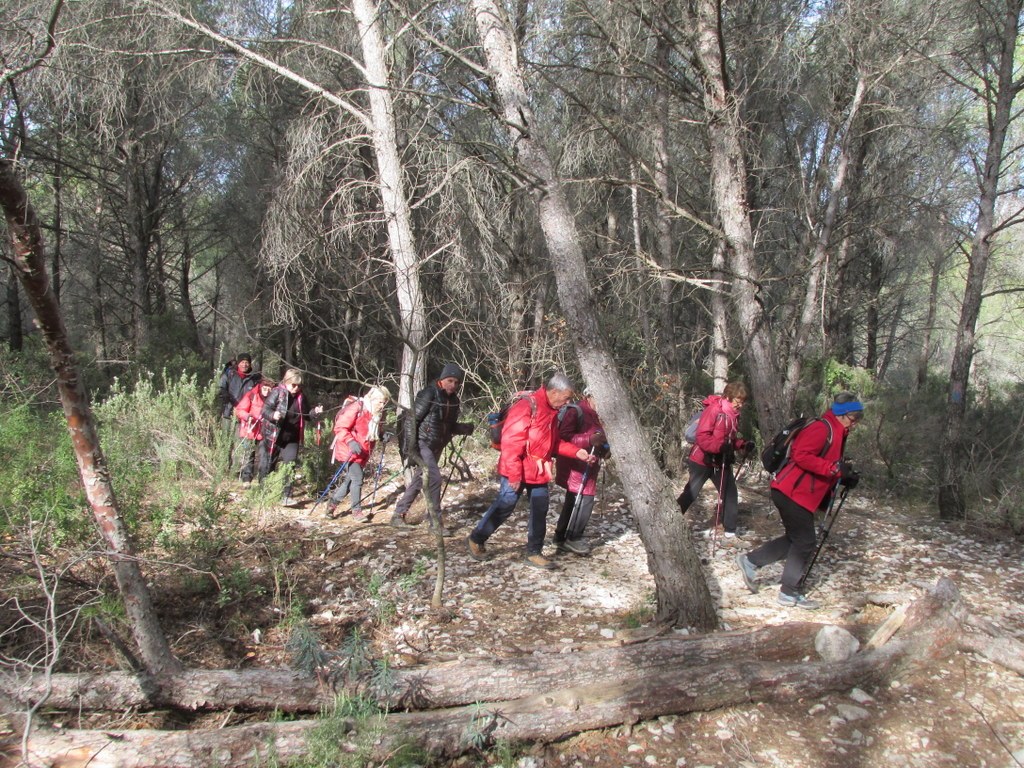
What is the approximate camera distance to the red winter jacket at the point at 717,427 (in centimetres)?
659

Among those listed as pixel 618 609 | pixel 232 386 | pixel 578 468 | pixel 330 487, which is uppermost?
pixel 232 386

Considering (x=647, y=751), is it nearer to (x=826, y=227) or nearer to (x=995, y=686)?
(x=995, y=686)

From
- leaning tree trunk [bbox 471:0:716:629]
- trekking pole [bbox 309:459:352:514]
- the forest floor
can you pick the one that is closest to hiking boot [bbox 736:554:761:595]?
the forest floor

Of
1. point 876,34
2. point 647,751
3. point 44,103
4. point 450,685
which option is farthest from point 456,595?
point 44,103

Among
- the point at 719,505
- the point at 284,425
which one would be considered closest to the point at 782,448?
→ the point at 719,505

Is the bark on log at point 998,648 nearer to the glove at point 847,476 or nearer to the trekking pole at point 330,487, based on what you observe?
the glove at point 847,476

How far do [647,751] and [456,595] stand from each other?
2194mm

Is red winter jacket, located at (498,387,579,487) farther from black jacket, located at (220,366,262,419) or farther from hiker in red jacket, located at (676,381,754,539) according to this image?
black jacket, located at (220,366,262,419)

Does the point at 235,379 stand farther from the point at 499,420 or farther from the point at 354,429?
the point at 499,420

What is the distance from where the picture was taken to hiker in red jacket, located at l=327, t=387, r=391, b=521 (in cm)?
715

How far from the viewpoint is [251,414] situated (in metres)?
7.98

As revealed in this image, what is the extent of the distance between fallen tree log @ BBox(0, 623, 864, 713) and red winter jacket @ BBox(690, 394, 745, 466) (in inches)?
112

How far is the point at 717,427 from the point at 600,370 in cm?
214

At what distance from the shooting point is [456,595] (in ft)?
17.9
